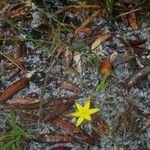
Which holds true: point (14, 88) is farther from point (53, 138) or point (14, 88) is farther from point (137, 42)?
point (137, 42)

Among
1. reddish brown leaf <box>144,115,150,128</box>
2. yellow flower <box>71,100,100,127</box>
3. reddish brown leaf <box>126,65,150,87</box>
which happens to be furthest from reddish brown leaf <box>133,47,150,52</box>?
yellow flower <box>71,100,100,127</box>

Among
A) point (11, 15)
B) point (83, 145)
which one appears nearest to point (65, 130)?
point (83, 145)

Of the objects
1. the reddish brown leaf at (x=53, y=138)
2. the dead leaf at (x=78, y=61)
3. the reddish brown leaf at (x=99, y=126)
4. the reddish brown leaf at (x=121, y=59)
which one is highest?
the dead leaf at (x=78, y=61)

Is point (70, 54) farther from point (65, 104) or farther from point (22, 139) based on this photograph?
point (22, 139)

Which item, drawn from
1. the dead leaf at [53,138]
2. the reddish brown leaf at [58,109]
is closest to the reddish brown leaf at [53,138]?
the dead leaf at [53,138]

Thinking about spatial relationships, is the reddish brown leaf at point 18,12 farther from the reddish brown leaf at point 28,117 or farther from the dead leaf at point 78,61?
the reddish brown leaf at point 28,117

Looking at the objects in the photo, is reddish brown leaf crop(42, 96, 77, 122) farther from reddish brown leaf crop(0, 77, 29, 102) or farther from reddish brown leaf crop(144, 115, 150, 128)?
reddish brown leaf crop(144, 115, 150, 128)
